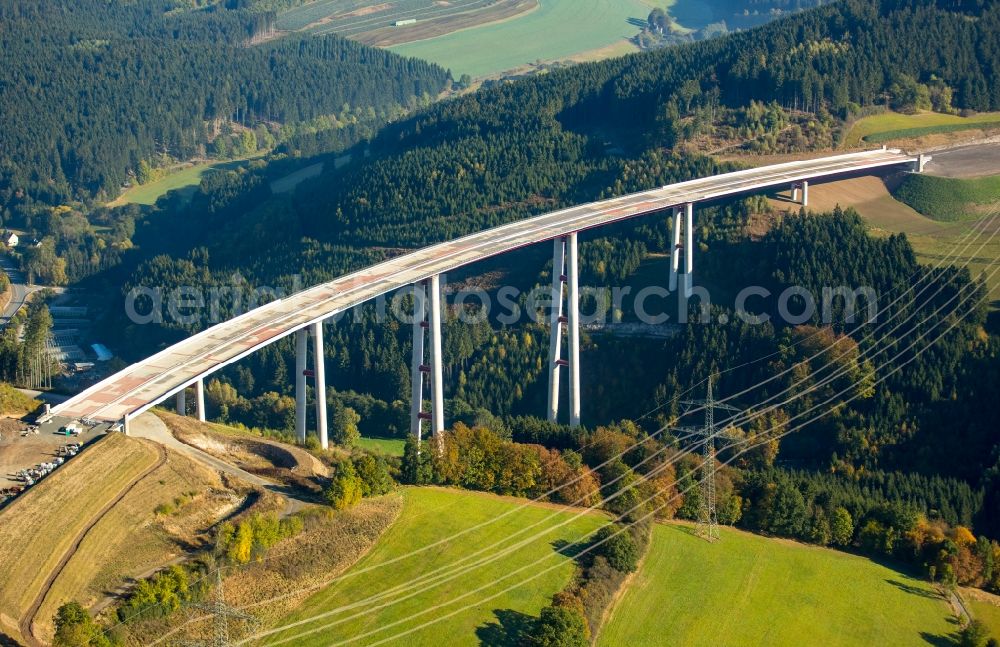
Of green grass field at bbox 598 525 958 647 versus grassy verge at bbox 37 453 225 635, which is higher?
grassy verge at bbox 37 453 225 635

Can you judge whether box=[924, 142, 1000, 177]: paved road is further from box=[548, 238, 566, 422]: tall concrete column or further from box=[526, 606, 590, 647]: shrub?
box=[526, 606, 590, 647]: shrub

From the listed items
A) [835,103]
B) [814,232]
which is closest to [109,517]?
[814,232]

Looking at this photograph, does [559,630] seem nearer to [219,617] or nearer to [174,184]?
[219,617]

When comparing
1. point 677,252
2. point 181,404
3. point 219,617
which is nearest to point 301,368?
point 181,404

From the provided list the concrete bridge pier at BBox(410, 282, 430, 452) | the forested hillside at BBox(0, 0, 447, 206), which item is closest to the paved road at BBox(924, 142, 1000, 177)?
the concrete bridge pier at BBox(410, 282, 430, 452)

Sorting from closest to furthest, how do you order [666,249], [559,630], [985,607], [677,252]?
[559,630] → [985,607] → [677,252] → [666,249]

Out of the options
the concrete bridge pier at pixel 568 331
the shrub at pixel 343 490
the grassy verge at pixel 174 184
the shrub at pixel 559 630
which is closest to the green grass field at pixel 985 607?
the shrub at pixel 559 630
